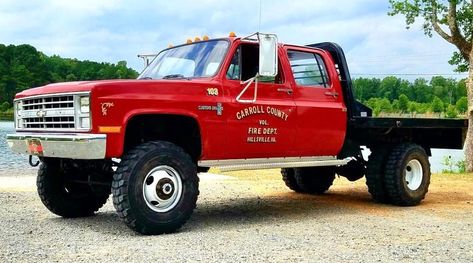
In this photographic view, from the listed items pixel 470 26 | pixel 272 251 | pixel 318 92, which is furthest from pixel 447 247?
pixel 470 26

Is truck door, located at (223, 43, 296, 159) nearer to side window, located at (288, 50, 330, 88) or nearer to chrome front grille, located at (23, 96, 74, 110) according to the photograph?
side window, located at (288, 50, 330, 88)

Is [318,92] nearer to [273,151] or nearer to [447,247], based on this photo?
[273,151]

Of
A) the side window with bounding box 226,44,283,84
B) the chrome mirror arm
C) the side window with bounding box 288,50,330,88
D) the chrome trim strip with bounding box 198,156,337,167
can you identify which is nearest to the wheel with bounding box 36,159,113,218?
the chrome trim strip with bounding box 198,156,337,167

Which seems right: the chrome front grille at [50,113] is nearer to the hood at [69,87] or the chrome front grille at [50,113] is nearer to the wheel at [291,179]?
Answer: the hood at [69,87]

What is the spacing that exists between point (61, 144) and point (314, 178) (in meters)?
5.70

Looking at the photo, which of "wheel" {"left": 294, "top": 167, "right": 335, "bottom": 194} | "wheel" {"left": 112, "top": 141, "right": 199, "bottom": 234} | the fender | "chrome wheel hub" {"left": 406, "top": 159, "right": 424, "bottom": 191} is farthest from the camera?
"wheel" {"left": 294, "top": 167, "right": 335, "bottom": 194}

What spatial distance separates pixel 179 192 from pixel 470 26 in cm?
1409

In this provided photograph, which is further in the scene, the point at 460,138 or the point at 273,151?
the point at 460,138

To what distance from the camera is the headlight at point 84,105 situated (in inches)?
272

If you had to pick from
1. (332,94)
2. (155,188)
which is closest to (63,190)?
(155,188)

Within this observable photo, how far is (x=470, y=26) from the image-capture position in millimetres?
18891

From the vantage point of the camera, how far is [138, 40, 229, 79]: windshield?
8.12 metres

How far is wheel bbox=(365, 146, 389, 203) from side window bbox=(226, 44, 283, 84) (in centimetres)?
244

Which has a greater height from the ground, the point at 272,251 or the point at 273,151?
the point at 273,151
